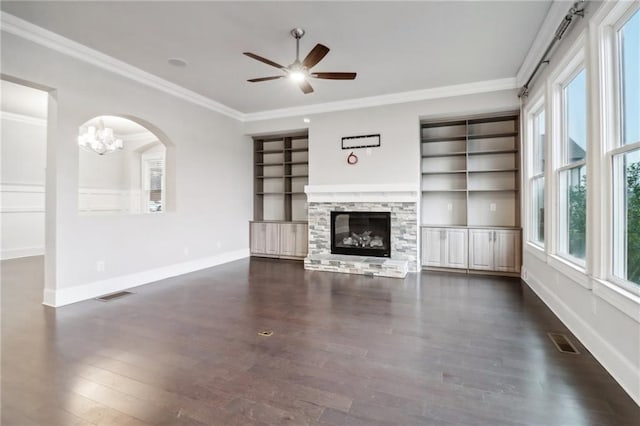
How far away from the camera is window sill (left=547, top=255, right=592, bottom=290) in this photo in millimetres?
2574

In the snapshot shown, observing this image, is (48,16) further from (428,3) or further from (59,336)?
(428,3)

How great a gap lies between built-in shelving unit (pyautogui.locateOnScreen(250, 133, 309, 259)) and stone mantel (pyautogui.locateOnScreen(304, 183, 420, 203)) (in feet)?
2.91

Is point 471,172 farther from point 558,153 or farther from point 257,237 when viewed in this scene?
point 257,237

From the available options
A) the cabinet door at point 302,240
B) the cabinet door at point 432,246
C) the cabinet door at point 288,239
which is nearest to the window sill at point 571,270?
the cabinet door at point 432,246

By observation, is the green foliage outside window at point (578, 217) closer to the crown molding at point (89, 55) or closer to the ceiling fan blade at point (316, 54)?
the ceiling fan blade at point (316, 54)

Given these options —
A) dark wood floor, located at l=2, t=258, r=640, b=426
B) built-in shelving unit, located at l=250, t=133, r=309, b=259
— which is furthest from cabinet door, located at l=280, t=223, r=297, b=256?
dark wood floor, located at l=2, t=258, r=640, b=426

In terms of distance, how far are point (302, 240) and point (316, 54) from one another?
4.09 meters

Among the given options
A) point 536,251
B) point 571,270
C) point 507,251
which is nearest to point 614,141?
point 571,270

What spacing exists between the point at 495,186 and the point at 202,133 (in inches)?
215

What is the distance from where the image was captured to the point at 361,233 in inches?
231

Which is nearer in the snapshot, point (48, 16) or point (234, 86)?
point (48, 16)

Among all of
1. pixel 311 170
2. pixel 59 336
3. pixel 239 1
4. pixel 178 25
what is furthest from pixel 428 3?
pixel 59 336

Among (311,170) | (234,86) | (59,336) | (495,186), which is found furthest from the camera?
(311,170)

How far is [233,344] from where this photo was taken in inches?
103
